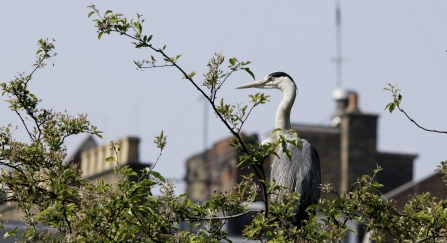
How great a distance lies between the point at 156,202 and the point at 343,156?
37.4m

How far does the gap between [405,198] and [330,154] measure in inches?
247

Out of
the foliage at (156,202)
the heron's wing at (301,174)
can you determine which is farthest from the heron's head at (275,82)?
the foliage at (156,202)

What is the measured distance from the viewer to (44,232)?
886cm

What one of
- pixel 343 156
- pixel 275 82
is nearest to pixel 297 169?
pixel 275 82

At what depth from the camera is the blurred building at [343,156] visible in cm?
4509

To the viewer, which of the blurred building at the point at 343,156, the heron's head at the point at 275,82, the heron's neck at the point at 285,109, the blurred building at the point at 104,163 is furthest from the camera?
the blurred building at the point at 343,156

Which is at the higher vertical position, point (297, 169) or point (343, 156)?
point (297, 169)

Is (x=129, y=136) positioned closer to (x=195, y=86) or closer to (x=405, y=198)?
(x=405, y=198)

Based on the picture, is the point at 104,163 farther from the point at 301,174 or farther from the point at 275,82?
the point at 301,174

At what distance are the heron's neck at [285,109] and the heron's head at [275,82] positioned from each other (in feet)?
0.24

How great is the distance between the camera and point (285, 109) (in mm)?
12500

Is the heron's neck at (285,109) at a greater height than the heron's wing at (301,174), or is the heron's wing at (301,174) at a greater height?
the heron's neck at (285,109)

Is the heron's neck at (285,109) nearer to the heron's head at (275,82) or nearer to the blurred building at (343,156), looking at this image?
the heron's head at (275,82)

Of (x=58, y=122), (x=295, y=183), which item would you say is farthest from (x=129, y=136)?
(x=58, y=122)
